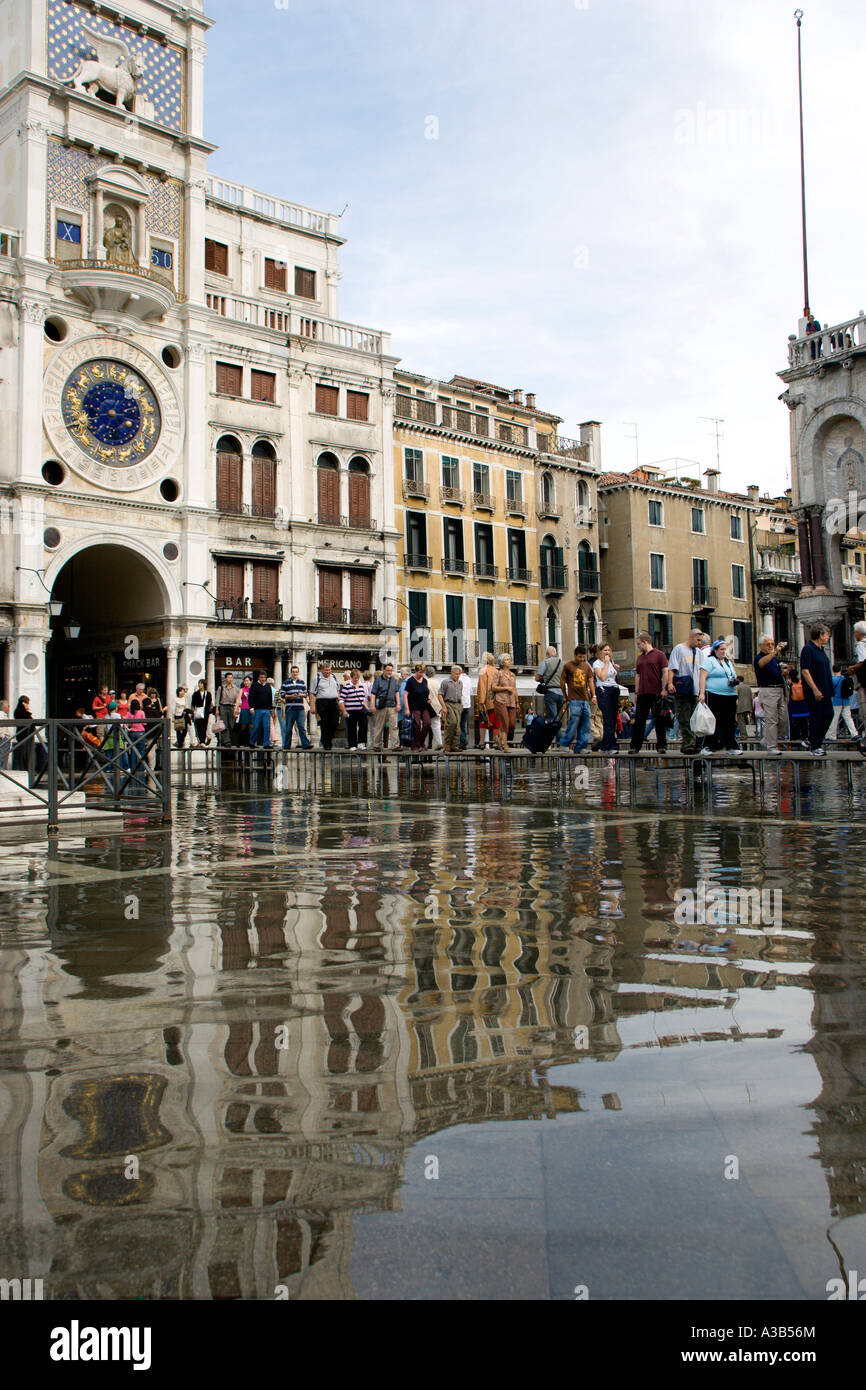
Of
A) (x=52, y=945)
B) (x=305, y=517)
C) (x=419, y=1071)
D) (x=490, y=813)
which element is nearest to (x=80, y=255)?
(x=305, y=517)

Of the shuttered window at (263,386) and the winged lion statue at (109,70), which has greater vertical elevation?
the winged lion statue at (109,70)

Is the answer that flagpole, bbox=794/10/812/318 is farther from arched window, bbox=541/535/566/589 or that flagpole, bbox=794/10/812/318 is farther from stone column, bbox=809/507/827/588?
arched window, bbox=541/535/566/589

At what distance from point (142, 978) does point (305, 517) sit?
33.5 metres

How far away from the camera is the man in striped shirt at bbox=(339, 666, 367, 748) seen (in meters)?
19.1

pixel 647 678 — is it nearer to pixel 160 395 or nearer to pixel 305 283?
pixel 160 395

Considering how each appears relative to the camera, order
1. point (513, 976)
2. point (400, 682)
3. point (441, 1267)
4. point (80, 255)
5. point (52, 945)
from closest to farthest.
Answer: point (441, 1267) < point (513, 976) < point (52, 945) < point (400, 682) < point (80, 255)

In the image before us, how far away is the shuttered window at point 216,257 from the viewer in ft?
119

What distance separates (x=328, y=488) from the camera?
3766 cm

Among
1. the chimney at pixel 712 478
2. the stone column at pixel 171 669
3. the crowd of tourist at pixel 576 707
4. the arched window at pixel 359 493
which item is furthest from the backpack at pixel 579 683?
the chimney at pixel 712 478

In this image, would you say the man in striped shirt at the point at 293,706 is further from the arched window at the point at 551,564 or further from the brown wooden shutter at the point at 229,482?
the arched window at the point at 551,564

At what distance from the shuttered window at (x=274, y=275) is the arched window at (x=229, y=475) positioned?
7133 mm

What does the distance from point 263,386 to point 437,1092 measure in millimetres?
35398
